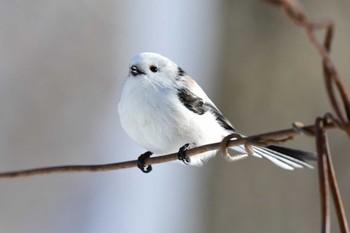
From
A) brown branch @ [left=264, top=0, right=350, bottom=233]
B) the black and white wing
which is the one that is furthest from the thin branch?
the black and white wing

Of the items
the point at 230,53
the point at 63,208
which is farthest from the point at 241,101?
the point at 63,208

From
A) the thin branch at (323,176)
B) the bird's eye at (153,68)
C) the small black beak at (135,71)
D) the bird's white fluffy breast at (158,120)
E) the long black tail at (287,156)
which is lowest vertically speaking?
the thin branch at (323,176)

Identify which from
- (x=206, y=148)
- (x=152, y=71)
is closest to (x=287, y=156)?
(x=206, y=148)

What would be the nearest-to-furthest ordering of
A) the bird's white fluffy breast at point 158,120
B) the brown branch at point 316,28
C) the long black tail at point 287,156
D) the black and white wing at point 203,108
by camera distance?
the brown branch at point 316,28
the long black tail at point 287,156
the black and white wing at point 203,108
the bird's white fluffy breast at point 158,120

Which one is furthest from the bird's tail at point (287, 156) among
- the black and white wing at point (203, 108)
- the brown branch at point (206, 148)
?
the brown branch at point (206, 148)

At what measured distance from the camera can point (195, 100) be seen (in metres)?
1.60

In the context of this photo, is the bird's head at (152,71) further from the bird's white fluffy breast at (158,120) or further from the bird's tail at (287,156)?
the bird's tail at (287,156)

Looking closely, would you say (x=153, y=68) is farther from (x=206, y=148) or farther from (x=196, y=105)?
(x=206, y=148)

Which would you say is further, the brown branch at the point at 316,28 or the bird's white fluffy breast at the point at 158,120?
the bird's white fluffy breast at the point at 158,120

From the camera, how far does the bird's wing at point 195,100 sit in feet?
5.14

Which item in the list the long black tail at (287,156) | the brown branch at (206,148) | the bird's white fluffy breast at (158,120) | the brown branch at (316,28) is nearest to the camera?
the brown branch at (316,28)

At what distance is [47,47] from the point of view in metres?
3.43

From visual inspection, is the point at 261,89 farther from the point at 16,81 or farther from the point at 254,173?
the point at 16,81

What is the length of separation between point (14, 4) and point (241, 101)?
59.7 inches
